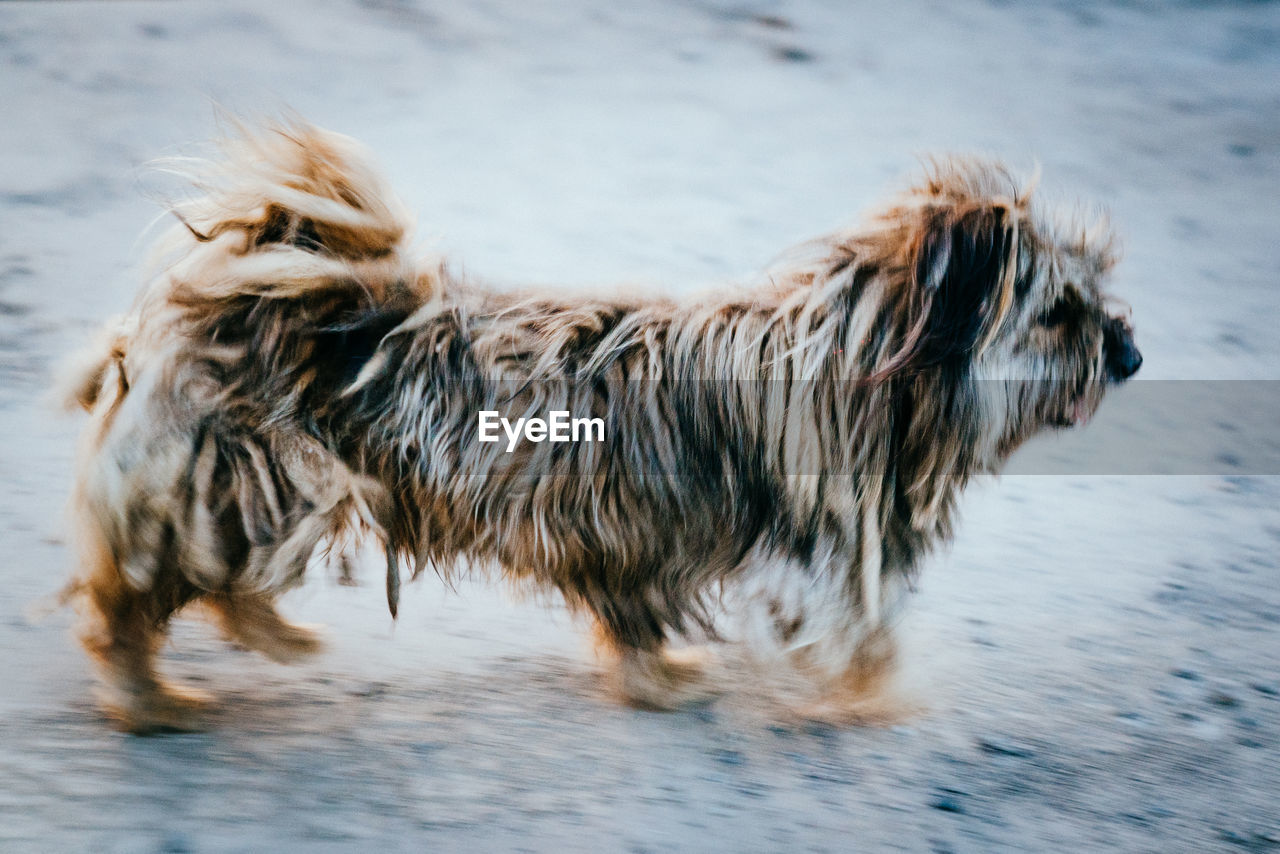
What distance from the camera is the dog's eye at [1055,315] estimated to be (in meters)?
2.65

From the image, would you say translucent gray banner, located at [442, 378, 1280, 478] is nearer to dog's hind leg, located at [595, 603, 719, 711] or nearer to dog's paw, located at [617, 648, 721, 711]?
dog's hind leg, located at [595, 603, 719, 711]

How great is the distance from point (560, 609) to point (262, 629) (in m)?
0.81

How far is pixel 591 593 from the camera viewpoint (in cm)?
265

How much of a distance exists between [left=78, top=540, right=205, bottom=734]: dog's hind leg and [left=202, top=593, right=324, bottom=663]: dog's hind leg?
0.61 feet

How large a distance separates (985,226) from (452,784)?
1.72 m

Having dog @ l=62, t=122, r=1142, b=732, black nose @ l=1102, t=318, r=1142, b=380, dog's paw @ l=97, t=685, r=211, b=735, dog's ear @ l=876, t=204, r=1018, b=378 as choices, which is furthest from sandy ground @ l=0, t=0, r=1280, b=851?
black nose @ l=1102, t=318, r=1142, b=380

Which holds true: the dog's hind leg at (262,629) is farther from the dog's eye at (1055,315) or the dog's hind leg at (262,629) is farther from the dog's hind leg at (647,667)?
the dog's eye at (1055,315)

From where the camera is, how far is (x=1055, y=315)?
2.66 m

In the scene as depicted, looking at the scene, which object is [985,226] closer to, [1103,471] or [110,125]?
[1103,471]

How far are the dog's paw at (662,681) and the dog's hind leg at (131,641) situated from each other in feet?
3.29

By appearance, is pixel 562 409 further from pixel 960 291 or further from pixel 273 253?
pixel 960 291

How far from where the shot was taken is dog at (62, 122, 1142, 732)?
239cm

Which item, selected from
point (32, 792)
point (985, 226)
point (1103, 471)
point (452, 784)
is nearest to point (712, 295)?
point (985, 226)

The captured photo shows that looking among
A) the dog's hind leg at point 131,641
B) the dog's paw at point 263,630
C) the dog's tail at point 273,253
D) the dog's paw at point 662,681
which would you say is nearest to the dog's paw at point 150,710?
the dog's hind leg at point 131,641
